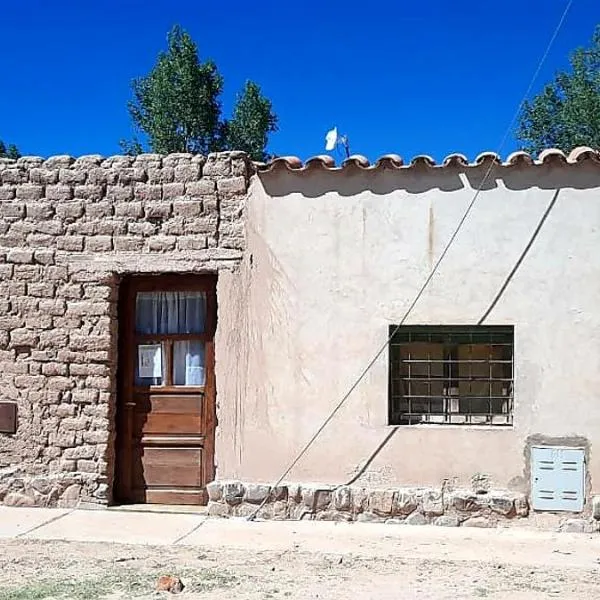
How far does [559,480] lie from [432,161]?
3.16 m

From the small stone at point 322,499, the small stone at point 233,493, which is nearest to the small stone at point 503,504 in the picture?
the small stone at point 322,499

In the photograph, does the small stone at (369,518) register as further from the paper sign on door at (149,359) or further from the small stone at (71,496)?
the small stone at (71,496)

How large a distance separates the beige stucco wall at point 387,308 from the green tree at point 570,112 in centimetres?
1145

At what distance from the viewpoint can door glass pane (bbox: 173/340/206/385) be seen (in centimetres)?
894

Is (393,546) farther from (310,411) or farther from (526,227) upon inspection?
(526,227)

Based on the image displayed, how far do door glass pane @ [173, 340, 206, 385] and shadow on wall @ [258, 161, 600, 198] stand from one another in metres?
1.75

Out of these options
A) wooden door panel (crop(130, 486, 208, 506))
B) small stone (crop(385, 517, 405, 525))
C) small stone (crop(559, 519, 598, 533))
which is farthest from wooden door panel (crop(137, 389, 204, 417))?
small stone (crop(559, 519, 598, 533))

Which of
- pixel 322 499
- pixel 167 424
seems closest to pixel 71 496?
pixel 167 424

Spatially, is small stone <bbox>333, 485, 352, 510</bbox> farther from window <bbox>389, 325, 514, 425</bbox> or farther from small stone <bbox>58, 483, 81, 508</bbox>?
small stone <bbox>58, 483, 81, 508</bbox>

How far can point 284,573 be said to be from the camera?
20.7ft

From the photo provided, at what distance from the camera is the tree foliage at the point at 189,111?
22828 mm

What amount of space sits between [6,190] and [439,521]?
→ 215 inches

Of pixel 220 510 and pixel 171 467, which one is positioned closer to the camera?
pixel 220 510

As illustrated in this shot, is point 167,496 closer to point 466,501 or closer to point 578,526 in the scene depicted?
point 466,501
